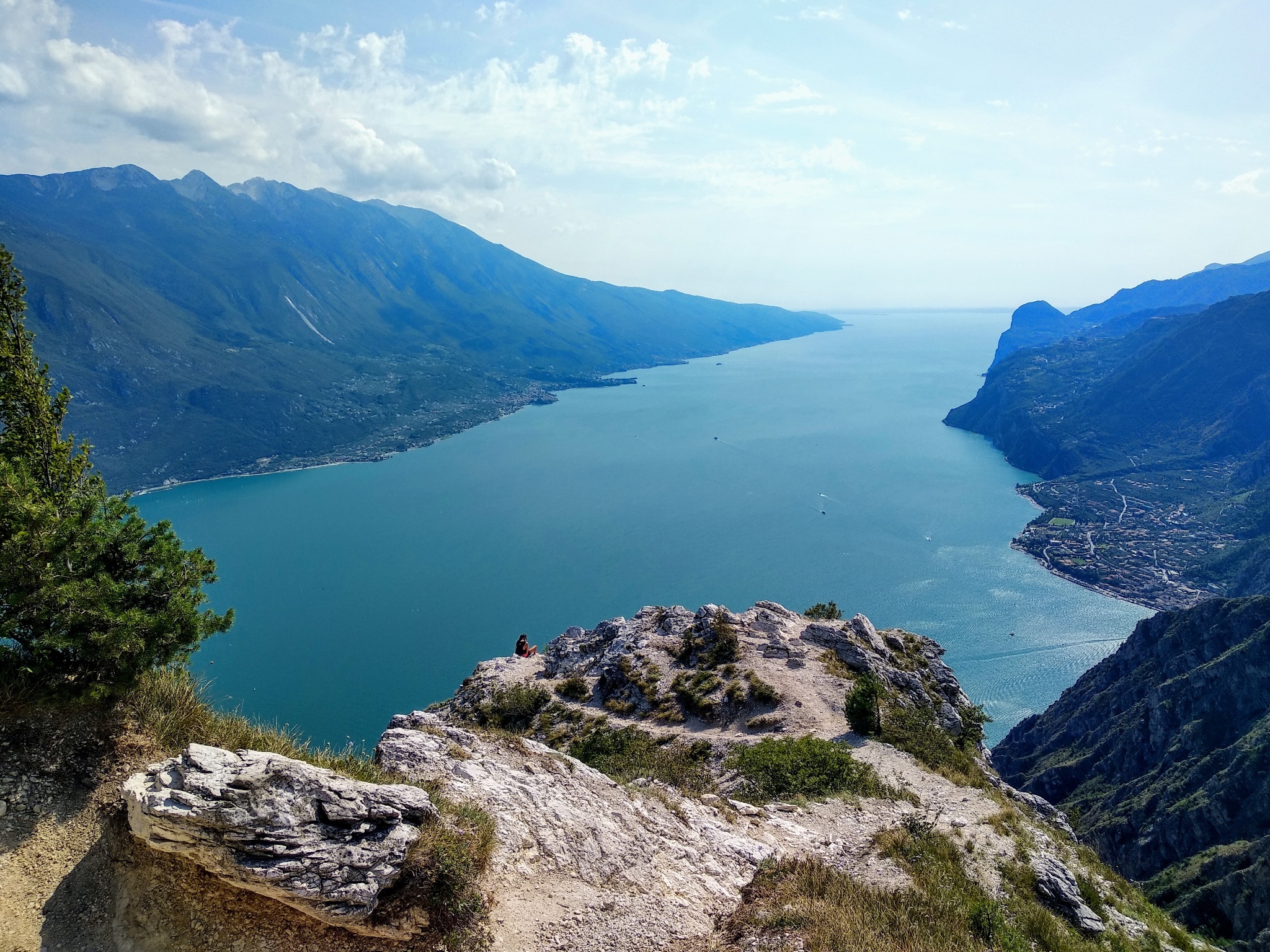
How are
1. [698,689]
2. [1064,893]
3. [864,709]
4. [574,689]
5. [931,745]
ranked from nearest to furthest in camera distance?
[1064,893], [931,745], [864,709], [698,689], [574,689]

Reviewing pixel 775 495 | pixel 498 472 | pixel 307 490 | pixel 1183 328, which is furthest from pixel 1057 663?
pixel 1183 328

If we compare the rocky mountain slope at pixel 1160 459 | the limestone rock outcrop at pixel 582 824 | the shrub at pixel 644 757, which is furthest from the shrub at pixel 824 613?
the rocky mountain slope at pixel 1160 459

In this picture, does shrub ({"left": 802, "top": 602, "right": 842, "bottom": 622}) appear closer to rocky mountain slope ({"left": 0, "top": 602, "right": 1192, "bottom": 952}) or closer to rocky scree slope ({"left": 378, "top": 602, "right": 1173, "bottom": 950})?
rocky scree slope ({"left": 378, "top": 602, "right": 1173, "bottom": 950})

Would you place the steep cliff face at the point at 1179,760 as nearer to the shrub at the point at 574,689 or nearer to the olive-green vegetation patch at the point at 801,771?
the olive-green vegetation patch at the point at 801,771

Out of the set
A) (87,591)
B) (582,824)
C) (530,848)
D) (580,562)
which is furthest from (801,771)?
(580,562)

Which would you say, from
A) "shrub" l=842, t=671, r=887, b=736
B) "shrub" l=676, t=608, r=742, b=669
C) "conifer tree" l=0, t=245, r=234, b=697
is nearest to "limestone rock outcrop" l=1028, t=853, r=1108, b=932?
"shrub" l=842, t=671, r=887, b=736

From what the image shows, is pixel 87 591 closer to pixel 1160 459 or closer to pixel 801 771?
pixel 801 771

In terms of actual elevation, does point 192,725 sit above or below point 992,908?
Answer: above
